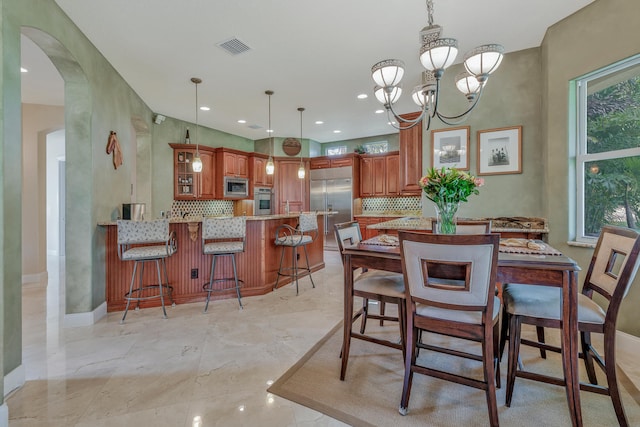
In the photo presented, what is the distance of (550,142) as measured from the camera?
2.78 m

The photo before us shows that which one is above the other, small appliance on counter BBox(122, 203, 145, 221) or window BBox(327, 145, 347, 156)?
window BBox(327, 145, 347, 156)

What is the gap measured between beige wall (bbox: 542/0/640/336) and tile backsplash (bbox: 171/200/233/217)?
5.88 meters

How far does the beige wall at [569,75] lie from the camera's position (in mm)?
2232

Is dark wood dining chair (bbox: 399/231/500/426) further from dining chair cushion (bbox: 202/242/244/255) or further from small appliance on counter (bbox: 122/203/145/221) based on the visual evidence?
small appliance on counter (bbox: 122/203/145/221)

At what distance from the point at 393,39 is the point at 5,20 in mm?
2955

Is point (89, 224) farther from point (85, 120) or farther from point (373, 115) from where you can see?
point (373, 115)

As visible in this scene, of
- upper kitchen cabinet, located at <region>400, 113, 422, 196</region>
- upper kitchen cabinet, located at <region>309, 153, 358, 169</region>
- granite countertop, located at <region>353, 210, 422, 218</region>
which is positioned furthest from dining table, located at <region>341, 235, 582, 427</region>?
upper kitchen cabinet, located at <region>309, 153, 358, 169</region>

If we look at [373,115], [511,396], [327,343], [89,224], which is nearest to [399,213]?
[373,115]

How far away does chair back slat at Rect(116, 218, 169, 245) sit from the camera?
274 cm

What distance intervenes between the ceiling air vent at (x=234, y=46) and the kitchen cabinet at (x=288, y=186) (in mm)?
3908

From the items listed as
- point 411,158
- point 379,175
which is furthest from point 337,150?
point 411,158

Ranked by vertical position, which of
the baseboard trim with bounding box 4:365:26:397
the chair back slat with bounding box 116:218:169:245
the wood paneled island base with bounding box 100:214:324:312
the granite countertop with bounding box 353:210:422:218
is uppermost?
the granite countertop with bounding box 353:210:422:218

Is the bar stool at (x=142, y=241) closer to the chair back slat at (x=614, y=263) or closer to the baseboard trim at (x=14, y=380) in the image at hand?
the baseboard trim at (x=14, y=380)

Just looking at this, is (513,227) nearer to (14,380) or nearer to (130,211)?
(14,380)
